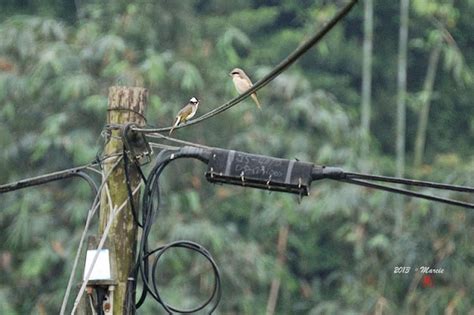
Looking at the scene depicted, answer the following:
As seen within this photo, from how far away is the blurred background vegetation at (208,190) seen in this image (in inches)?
688

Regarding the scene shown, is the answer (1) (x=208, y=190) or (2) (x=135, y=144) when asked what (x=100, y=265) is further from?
(1) (x=208, y=190)

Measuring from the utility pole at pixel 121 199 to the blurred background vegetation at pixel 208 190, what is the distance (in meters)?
8.56

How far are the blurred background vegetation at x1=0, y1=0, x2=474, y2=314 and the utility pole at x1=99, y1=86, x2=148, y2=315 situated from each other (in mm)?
8556

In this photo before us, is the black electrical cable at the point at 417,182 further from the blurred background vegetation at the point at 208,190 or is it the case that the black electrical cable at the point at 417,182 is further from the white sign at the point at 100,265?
the blurred background vegetation at the point at 208,190

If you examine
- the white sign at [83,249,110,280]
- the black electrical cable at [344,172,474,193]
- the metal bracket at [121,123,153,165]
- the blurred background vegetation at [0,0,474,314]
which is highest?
the blurred background vegetation at [0,0,474,314]

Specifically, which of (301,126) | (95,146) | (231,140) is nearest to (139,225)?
(95,146)

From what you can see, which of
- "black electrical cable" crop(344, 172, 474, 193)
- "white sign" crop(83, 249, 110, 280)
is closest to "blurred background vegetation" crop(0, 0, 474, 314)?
"white sign" crop(83, 249, 110, 280)

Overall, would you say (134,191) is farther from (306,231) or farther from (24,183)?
(306,231)

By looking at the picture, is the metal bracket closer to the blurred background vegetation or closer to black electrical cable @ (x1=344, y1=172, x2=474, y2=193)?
black electrical cable @ (x1=344, y1=172, x2=474, y2=193)

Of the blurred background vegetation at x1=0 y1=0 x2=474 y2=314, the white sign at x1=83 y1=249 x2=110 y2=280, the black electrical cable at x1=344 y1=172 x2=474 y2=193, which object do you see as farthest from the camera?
the blurred background vegetation at x1=0 y1=0 x2=474 y2=314

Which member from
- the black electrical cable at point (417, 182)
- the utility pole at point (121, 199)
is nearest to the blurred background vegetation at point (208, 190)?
the utility pole at point (121, 199)

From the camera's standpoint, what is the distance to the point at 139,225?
8.19 meters

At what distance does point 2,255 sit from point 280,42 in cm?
809

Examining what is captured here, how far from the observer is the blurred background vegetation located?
17.5 meters
